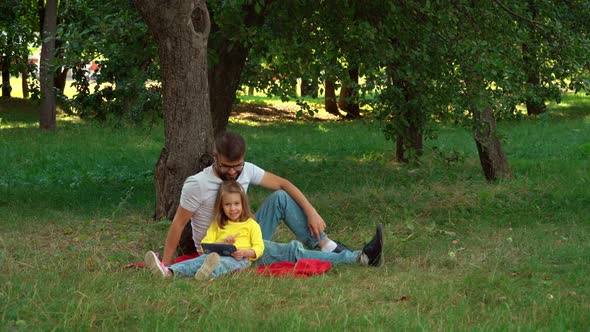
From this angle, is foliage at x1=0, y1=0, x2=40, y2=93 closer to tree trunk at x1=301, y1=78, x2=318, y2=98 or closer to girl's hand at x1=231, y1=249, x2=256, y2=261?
tree trunk at x1=301, y1=78, x2=318, y2=98

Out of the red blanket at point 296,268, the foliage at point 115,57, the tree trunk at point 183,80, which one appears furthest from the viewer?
the foliage at point 115,57

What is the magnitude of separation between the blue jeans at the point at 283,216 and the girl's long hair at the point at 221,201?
0.43 meters

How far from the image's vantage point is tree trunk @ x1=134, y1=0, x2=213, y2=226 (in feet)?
28.6

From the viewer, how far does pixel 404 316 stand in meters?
5.62

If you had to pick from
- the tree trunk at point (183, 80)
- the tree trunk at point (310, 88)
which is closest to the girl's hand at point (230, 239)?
the tree trunk at point (183, 80)

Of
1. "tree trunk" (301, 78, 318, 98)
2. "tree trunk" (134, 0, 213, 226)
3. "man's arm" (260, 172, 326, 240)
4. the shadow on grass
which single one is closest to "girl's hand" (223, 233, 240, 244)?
"man's arm" (260, 172, 326, 240)

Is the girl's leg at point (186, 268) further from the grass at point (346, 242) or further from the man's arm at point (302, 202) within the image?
the man's arm at point (302, 202)

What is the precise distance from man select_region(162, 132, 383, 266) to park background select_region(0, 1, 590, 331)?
13.4 inches

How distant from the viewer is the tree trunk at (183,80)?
872cm

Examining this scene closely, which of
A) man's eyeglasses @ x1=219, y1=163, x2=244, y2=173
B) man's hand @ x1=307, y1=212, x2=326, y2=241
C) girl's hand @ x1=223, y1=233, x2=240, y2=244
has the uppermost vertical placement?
man's eyeglasses @ x1=219, y1=163, x2=244, y2=173

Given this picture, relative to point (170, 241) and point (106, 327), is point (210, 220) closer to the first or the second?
point (170, 241)

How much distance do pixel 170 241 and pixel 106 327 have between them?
1.96 m

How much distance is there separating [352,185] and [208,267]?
7431 millimetres

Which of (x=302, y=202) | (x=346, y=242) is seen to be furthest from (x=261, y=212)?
(x=346, y=242)
